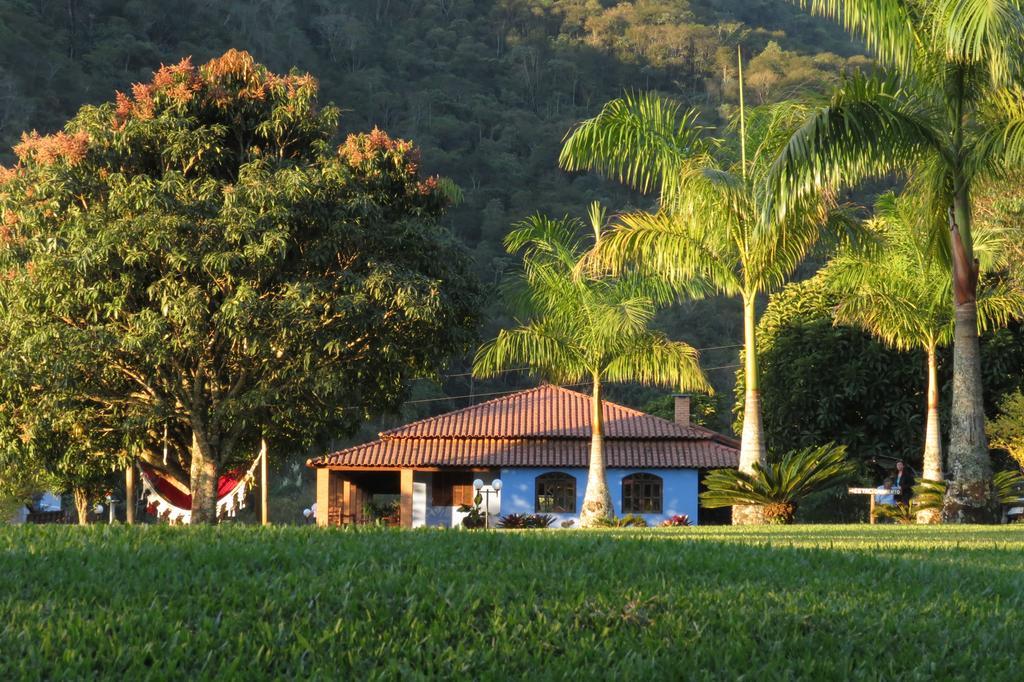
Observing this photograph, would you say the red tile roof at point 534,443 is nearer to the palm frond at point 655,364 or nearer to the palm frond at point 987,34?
the palm frond at point 655,364

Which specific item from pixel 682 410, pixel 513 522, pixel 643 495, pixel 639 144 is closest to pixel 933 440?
pixel 513 522

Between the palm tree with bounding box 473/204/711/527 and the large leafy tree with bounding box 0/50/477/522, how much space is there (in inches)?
141

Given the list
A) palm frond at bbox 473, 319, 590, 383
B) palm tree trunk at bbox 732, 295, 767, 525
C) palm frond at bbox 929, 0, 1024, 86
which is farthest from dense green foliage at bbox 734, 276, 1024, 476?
palm frond at bbox 929, 0, 1024, 86

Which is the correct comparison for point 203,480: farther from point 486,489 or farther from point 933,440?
point 933,440

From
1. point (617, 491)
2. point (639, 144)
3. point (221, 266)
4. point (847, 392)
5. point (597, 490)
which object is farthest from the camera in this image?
point (617, 491)

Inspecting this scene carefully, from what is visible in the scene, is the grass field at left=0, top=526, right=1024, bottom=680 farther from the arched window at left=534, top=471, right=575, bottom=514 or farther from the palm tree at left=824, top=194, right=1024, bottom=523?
the arched window at left=534, top=471, right=575, bottom=514

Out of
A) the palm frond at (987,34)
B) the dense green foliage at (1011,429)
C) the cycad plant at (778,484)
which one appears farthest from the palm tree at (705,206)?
the dense green foliage at (1011,429)

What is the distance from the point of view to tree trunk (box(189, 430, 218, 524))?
23234 millimetres

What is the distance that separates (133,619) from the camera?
6090 millimetres

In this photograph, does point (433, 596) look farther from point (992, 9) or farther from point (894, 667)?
point (992, 9)

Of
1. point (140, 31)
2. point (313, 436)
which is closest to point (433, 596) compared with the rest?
point (313, 436)

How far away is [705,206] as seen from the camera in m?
18.6

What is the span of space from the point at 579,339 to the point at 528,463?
9.69 metres

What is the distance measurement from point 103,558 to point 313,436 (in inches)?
Answer: 688
